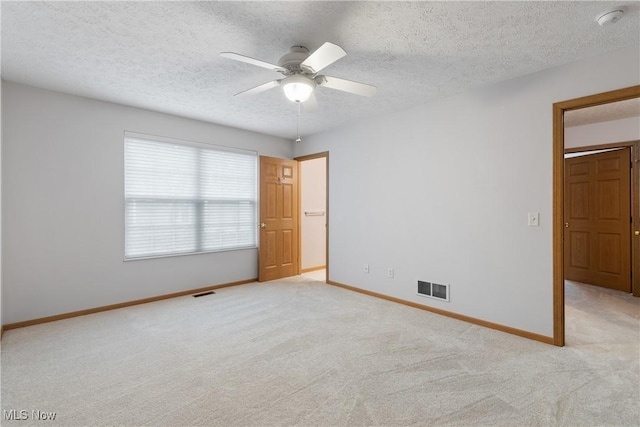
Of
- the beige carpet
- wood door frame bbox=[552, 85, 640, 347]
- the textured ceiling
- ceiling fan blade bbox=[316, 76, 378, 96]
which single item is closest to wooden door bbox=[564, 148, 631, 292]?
the textured ceiling

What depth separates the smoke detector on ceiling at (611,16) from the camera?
194cm

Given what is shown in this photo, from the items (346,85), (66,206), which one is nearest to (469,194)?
(346,85)

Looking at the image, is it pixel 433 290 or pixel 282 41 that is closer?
pixel 282 41

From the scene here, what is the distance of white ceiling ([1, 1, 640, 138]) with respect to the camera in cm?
196

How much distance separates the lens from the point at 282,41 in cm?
229

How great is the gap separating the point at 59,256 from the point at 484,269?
15.0 feet

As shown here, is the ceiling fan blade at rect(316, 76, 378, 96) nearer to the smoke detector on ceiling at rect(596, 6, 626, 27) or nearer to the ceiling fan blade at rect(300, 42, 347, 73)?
the ceiling fan blade at rect(300, 42, 347, 73)

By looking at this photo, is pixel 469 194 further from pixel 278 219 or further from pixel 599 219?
pixel 278 219

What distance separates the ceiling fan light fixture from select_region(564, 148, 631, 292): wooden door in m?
4.86

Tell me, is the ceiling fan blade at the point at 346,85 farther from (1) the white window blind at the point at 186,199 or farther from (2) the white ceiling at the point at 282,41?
(1) the white window blind at the point at 186,199

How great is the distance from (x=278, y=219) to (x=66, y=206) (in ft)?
9.34

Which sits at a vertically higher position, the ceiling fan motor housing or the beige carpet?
the ceiling fan motor housing
